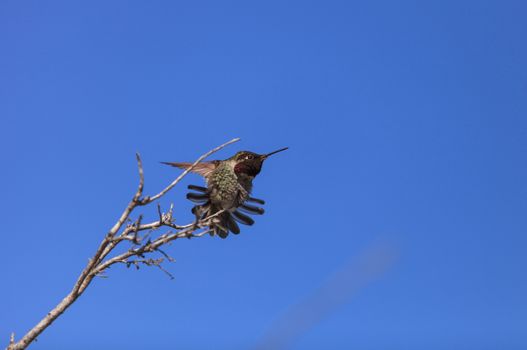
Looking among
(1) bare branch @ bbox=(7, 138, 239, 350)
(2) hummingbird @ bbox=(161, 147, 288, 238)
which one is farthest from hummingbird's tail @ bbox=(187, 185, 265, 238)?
(1) bare branch @ bbox=(7, 138, 239, 350)

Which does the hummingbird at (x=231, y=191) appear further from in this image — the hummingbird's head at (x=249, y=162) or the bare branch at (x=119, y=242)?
the bare branch at (x=119, y=242)

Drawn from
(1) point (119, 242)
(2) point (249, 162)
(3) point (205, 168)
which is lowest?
(1) point (119, 242)

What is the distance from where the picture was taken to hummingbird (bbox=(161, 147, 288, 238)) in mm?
9930

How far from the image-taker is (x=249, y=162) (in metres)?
10.3

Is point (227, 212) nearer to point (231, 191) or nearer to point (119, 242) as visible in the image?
point (231, 191)

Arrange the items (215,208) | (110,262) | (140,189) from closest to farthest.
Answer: (140,189) → (110,262) → (215,208)

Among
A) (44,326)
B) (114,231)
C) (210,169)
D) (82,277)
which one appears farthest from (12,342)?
(210,169)

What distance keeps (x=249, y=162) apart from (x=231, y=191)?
28.5 inches

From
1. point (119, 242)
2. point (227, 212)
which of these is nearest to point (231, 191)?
point (227, 212)

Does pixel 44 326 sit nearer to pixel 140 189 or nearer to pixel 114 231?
pixel 114 231

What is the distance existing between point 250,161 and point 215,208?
1.06 metres

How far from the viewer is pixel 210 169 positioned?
10633 mm

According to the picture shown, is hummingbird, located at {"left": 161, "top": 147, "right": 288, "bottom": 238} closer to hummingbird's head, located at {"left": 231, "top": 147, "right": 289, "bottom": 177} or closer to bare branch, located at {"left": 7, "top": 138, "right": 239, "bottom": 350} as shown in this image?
hummingbird's head, located at {"left": 231, "top": 147, "right": 289, "bottom": 177}

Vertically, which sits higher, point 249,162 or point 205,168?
point 205,168
